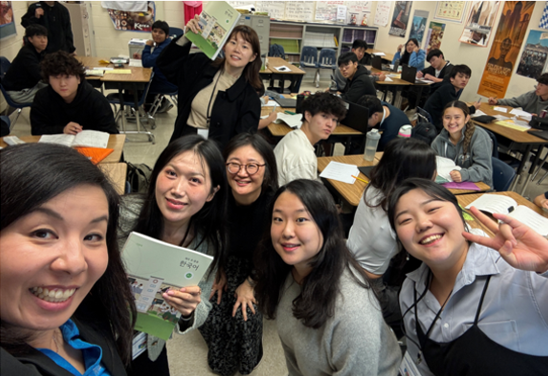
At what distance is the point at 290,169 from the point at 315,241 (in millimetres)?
1334

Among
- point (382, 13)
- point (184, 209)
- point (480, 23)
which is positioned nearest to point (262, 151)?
point (184, 209)

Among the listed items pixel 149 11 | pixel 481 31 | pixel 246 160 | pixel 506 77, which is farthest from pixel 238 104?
pixel 149 11

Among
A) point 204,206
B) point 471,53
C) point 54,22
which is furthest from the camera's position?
point 471,53

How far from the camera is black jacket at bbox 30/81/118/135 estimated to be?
2.90m

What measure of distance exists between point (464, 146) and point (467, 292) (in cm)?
225

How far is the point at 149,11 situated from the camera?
7730 mm

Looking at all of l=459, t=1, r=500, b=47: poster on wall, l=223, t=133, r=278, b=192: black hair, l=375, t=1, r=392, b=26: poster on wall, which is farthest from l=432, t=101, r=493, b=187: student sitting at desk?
l=375, t=1, r=392, b=26: poster on wall

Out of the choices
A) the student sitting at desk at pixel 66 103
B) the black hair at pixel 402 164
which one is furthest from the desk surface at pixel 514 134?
the student sitting at desk at pixel 66 103

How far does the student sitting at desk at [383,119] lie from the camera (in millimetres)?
3650

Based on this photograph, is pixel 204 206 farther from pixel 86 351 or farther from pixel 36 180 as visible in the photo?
pixel 36 180

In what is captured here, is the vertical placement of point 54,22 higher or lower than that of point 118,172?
higher

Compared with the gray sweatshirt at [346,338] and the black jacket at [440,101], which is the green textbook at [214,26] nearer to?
the gray sweatshirt at [346,338]

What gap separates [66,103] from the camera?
293cm

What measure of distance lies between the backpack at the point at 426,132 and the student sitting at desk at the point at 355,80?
3.55 ft
